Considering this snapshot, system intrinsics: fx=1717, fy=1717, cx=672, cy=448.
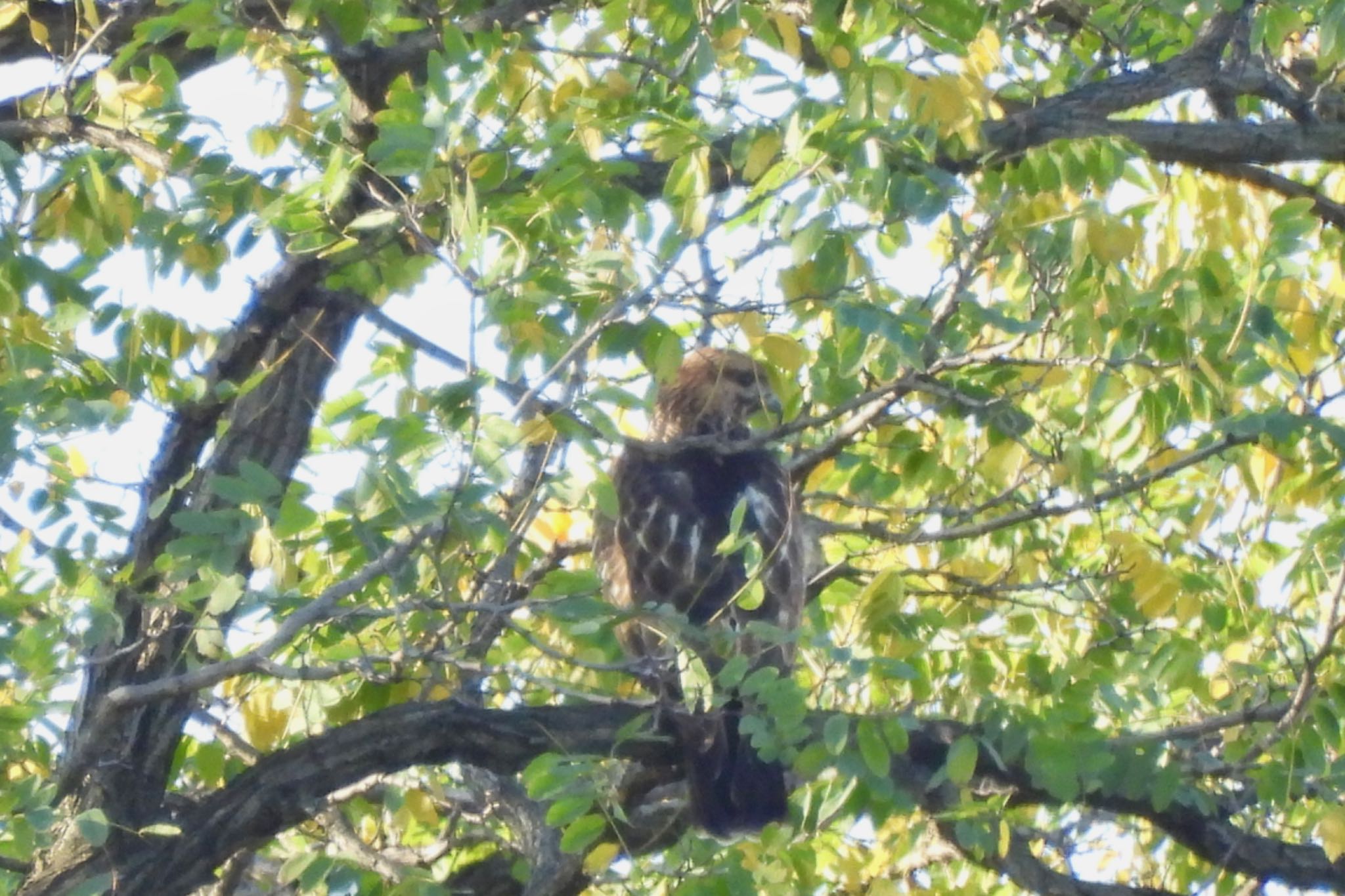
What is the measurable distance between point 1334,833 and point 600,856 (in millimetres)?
1545

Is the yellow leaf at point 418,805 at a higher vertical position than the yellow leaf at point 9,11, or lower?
lower

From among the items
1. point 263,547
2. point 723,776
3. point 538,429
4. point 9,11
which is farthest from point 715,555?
point 9,11

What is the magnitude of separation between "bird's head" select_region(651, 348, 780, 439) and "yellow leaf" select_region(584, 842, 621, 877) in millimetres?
1843

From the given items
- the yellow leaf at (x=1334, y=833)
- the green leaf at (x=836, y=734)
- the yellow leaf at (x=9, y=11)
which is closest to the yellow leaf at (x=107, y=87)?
the yellow leaf at (x=9, y=11)

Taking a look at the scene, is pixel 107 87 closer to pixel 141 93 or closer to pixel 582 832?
pixel 141 93

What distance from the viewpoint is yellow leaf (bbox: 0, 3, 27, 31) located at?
421 cm

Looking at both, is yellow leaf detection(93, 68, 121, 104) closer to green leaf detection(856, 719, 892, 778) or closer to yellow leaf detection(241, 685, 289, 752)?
yellow leaf detection(241, 685, 289, 752)

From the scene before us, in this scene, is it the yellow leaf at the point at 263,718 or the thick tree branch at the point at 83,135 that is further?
the yellow leaf at the point at 263,718

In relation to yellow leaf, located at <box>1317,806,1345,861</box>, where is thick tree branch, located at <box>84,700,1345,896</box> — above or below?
above

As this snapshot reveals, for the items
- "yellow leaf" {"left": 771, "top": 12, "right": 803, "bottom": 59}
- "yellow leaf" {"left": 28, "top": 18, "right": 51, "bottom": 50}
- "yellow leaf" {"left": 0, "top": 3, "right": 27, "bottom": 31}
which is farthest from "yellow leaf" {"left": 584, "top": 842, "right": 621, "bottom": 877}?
"yellow leaf" {"left": 0, "top": 3, "right": 27, "bottom": 31}

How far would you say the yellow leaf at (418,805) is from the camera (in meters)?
4.38

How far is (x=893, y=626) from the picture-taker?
13.5ft

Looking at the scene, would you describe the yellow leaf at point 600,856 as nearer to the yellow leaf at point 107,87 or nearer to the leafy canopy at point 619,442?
the leafy canopy at point 619,442

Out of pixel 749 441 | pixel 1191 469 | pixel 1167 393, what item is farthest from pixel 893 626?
pixel 1191 469
